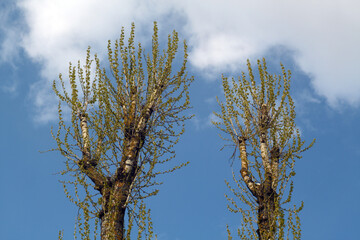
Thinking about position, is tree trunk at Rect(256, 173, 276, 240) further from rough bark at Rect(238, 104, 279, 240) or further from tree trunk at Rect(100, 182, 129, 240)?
tree trunk at Rect(100, 182, 129, 240)

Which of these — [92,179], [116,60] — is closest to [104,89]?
[116,60]

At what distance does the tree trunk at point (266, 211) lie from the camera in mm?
11534

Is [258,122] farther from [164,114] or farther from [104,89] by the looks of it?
[104,89]

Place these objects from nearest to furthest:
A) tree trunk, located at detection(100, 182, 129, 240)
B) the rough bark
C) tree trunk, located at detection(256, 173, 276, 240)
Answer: tree trunk, located at detection(100, 182, 129, 240) → tree trunk, located at detection(256, 173, 276, 240) → the rough bark

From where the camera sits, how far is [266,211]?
12.3 metres

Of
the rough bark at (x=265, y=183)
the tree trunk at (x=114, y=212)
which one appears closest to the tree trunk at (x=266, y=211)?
the rough bark at (x=265, y=183)

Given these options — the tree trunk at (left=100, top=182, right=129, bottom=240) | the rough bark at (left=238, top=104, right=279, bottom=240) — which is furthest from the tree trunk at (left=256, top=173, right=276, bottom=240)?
the tree trunk at (left=100, top=182, right=129, bottom=240)

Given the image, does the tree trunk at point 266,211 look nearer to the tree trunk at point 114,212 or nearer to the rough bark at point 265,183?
the rough bark at point 265,183

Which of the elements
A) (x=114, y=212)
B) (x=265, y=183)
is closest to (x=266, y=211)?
(x=265, y=183)

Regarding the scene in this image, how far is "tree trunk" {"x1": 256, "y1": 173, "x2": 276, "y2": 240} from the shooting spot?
37.8 feet

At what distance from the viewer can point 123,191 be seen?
11289 mm

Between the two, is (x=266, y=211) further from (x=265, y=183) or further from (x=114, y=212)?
(x=114, y=212)

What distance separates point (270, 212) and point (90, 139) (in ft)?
19.4

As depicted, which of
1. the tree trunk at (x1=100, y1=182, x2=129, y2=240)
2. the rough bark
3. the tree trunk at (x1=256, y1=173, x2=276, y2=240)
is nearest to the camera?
the tree trunk at (x1=100, y1=182, x2=129, y2=240)
